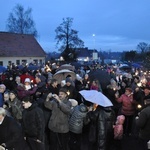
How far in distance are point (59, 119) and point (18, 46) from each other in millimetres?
45087

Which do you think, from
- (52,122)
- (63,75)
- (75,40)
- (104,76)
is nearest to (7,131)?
(52,122)

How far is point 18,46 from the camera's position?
51.3 metres

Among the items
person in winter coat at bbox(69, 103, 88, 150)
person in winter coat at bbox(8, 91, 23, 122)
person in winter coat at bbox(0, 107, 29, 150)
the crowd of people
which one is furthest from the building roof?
person in winter coat at bbox(0, 107, 29, 150)

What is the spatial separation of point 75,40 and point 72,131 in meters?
49.5

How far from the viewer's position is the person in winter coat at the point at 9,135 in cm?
559

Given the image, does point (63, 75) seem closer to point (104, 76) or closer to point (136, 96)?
point (104, 76)

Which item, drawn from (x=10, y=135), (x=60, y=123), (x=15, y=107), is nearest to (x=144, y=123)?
(x=60, y=123)

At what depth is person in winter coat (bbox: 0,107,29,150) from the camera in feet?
18.4

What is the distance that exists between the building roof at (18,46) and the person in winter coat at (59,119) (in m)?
Answer: 41.0

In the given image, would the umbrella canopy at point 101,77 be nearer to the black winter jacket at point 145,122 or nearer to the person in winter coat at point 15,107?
the person in winter coat at point 15,107

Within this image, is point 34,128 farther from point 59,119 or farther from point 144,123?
point 144,123

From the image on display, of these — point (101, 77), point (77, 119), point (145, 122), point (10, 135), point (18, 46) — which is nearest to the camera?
point (10, 135)

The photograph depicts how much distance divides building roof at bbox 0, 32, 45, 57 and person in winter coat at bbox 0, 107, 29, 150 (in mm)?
42594

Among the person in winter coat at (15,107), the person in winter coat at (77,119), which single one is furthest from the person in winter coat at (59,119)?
the person in winter coat at (15,107)
